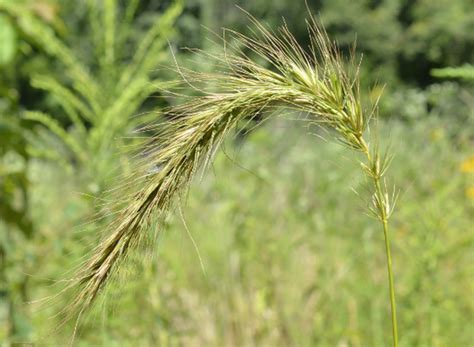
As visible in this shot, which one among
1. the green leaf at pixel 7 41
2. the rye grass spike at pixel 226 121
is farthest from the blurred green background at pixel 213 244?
the rye grass spike at pixel 226 121

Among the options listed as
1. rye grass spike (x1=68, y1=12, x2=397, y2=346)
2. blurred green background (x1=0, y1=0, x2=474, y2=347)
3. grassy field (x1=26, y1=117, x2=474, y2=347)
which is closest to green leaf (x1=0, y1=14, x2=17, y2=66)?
blurred green background (x1=0, y1=0, x2=474, y2=347)

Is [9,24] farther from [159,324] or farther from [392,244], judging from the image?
[392,244]

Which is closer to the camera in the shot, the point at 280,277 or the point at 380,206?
the point at 380,206

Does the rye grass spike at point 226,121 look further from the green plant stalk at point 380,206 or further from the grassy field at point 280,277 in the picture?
the grassy field at point 280,277

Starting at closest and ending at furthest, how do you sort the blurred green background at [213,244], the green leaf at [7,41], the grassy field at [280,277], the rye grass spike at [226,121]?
the rye grass spike at [226,121] → the green leaf at [7,41] → the blurred green background at [213,244] → the grassy field at [280,277]

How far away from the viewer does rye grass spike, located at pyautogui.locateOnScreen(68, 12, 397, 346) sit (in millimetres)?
1100

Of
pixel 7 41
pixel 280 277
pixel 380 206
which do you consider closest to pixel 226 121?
pixel 380 206

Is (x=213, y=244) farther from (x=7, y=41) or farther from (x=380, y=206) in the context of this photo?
(x=380, y=206)

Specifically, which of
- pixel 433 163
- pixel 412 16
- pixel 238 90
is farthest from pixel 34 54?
pixel 238 90

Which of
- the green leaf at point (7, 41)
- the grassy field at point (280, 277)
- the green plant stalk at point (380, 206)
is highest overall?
the green leaf at point (7, 41)

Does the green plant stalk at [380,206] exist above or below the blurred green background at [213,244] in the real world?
below

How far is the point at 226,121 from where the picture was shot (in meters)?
1.17

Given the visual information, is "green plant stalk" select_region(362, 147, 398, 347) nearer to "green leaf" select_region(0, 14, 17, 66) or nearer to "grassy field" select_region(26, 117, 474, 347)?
"grassy field" select_region(26, 117, 474, 347)

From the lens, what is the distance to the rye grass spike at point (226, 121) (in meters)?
1.10
